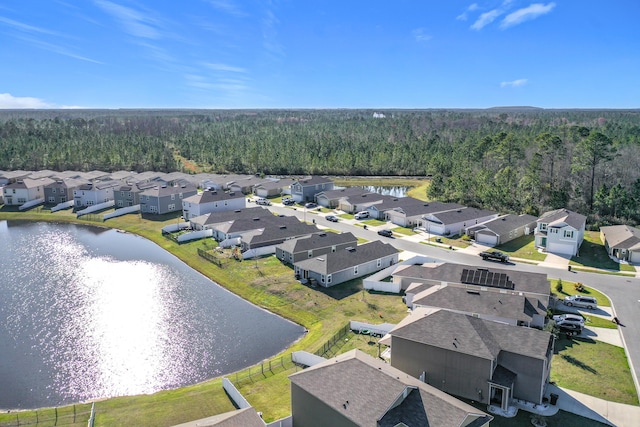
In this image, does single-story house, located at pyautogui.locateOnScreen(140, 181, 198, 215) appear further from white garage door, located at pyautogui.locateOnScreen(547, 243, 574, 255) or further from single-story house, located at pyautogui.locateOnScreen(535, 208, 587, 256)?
white garage door, located at pyautogui.locateOnScreen(547, 243, 574, 255)

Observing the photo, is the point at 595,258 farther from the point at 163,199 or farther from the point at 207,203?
the point at 163,199

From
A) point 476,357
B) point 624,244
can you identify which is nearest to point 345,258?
point 476,357

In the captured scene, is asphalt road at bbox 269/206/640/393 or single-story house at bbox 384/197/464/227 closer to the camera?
asphalt road at bbox 269/206/640/393

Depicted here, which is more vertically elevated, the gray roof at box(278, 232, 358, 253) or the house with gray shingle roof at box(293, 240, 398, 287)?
the gray roof at box(278, 232, 358, 253)

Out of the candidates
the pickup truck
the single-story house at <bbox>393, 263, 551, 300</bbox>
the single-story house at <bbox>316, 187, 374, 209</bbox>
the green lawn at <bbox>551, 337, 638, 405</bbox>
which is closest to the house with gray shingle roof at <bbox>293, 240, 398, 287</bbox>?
the single-story house at <bbox>393, 263, 551, 300</bbox>

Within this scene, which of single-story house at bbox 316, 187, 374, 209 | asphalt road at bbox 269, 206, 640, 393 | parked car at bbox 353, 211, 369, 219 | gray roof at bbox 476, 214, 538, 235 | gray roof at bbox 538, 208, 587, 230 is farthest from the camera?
single-story house at bbox 316, 187, 374, 209

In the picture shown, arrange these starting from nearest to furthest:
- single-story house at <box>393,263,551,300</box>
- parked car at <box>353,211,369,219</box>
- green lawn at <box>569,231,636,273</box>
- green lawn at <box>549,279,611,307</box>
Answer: single-story house at <box>393,263,551,300</box> → green lawn at <box>549,279,611,307</box> → green lawn at <box>569,231,636,273</box> → parked car at <box>353,211,369,219</box>
